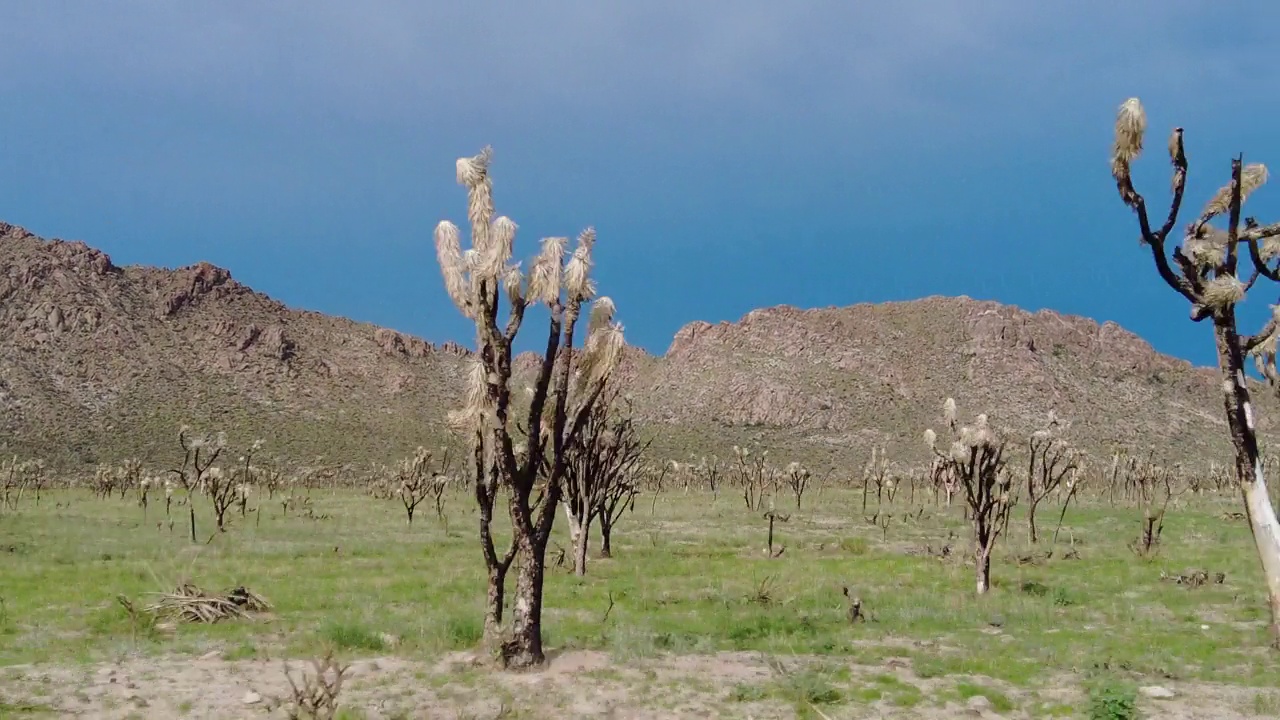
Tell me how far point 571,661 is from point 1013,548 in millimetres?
21994

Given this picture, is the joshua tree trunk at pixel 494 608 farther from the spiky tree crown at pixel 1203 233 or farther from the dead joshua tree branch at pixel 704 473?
the dead joshua tree branch at pixel 704 473

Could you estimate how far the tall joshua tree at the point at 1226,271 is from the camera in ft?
37.9

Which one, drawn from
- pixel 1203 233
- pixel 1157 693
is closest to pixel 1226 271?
pixel 1203 233

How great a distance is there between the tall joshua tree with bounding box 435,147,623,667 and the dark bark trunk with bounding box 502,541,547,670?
0.01 meters

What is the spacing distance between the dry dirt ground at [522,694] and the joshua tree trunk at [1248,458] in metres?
1.63

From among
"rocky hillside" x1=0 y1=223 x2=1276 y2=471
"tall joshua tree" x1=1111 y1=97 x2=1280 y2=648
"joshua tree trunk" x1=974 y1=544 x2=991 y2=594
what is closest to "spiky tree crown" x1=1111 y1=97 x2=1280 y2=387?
"tall joshua tree" x1=1111 y1=97 x2=1280 y2=648

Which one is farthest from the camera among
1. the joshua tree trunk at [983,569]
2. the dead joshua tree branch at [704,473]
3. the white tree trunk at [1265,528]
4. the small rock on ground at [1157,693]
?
the dead joshua tree branch at [704,473]

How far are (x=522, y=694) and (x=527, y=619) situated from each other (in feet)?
4.63

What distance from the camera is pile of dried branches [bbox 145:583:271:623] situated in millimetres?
15812

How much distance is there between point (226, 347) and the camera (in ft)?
351

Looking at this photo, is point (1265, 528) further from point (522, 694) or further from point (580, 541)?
point (580, 541)

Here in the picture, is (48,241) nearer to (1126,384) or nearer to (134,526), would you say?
(134,526)

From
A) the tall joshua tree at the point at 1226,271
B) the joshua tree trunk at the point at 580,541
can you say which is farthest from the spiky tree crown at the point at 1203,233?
the joshua tree trunk at the point at 580,541

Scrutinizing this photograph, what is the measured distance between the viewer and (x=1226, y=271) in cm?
1220
